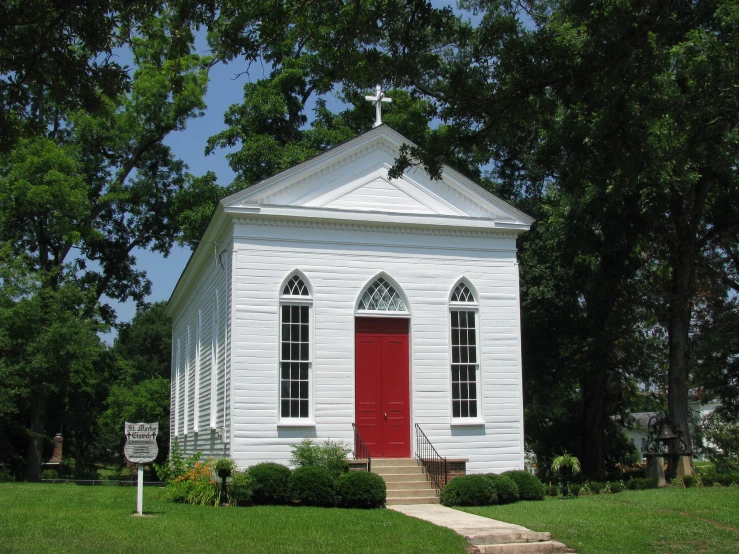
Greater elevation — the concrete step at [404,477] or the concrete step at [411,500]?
the concrete step at [404,477]

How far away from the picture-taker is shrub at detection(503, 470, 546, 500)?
53.3 feet

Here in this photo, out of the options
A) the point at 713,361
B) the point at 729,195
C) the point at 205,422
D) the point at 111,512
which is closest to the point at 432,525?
the point at 111,512

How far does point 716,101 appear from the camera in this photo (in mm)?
10953

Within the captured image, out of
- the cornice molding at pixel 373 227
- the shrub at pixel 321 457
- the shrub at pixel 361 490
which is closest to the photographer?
the shrub at pixel 361 490

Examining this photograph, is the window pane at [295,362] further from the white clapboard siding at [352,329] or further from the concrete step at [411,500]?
the concrete step at [411,500]

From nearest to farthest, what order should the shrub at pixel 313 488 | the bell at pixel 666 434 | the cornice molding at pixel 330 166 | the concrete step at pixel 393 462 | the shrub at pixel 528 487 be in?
the shrub at pixel 313 488
the shrub at pixel 528 487
the concrete step at pixel 393 462
the cornice molding at pixel 330 166
the bell at pixel 666 434

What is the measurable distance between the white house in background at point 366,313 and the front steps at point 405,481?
452 millimetres

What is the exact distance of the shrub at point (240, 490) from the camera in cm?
1462

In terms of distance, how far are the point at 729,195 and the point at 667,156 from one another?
1057cm

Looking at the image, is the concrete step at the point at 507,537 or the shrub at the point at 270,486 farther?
the shrub at the point at 270,486

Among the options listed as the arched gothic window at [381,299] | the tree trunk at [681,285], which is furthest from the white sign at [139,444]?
the tree trunk at [681,285]

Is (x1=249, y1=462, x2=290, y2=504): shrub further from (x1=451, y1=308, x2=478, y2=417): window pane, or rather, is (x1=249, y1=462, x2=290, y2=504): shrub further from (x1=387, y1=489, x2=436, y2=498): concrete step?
(x1=451, y1=308, x2=478, y2=417): window pane

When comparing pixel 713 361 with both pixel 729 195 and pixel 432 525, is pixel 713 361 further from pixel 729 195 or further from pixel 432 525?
pixel 432 525

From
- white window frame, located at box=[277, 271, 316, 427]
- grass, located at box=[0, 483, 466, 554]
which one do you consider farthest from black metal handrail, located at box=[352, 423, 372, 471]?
grass, located at box=[0, 483, 466, 554]
